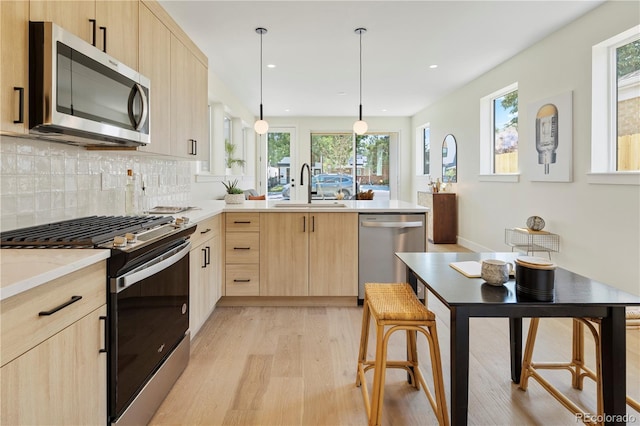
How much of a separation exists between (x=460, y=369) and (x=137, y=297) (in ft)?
4.13

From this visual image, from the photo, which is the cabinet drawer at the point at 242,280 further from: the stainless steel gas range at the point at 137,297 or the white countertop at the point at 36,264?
the white countertop at the point at 36,264

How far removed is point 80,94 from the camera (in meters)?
1.59

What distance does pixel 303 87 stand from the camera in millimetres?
6000

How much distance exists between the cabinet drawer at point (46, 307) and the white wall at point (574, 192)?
3.60 meters

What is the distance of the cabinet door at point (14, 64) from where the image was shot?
50.0 inches

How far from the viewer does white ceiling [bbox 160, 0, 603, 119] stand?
3.25 m

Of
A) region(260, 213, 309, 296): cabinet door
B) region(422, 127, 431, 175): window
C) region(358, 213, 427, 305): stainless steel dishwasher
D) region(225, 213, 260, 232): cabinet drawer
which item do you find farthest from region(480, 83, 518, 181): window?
region(225, 213, 260, 232): cabinet drawer

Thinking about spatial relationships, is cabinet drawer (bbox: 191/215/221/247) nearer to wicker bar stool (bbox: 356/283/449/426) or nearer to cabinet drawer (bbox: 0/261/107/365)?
cabinet drawer (bbox: 0/261/107/365)

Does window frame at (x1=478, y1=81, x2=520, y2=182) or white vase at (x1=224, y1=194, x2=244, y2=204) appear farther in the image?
window frame at (x1=478, y1=81, x2=520, y2=182)

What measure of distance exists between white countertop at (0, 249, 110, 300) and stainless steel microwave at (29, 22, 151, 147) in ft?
1.63

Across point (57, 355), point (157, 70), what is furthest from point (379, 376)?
point (157, 70)

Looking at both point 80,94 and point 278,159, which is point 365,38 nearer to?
point 80,94

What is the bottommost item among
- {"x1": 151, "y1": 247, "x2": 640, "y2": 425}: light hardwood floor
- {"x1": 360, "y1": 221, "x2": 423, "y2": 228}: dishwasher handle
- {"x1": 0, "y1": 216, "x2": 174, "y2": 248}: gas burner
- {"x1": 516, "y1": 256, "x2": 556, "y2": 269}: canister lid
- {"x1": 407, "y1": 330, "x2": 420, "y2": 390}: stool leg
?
{"x1": 151, "y1": 247, "x2": 640, "y2": 425}: light hardwood floor

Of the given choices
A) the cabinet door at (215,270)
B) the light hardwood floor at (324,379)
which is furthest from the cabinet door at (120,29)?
the light hardwood floor at (324,379)
